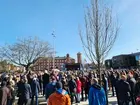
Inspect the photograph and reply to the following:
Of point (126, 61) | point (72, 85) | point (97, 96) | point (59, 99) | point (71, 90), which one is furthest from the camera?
point (126, 61)

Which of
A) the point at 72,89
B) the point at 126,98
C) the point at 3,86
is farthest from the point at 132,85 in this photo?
the point at 3,86

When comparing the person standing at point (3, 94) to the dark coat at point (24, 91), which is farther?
the dark coat at point (24, 91)

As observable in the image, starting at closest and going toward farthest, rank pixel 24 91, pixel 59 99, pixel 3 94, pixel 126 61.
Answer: pixel 59 99, pixel 3 94, pixel 24 91, pixel 126 61

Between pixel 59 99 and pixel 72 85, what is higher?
pixel 72 85

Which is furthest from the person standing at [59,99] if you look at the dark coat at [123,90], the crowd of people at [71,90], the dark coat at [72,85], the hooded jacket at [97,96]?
the dark coat at [72,85]

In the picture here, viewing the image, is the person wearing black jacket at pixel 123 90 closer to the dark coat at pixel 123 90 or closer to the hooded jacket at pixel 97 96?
the dark coat at pixel 123 90

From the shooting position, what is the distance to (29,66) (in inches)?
2232

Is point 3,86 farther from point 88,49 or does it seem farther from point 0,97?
point 88,49

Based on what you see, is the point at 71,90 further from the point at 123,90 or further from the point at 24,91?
the point at 123,90

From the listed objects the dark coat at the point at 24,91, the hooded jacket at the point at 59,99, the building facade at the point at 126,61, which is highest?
the building facade at the point at 126,61

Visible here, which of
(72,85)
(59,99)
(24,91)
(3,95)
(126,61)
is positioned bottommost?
(59,99)

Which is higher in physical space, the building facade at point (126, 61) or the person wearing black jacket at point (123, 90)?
the building facade at point (126, 61)

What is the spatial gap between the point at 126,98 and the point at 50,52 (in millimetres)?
47913

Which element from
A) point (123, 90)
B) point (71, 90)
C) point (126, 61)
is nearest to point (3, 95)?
point (123, 90)
